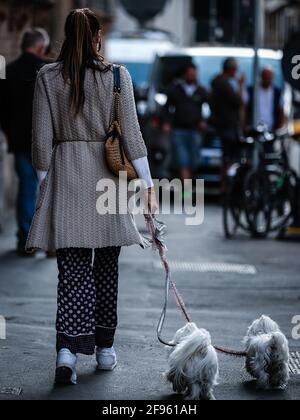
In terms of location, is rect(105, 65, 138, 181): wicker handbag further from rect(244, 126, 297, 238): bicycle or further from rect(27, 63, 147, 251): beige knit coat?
rect(244, 126, 297, 238): bicycle

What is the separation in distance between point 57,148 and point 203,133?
15066 millimetres

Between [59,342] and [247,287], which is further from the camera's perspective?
[247,287]

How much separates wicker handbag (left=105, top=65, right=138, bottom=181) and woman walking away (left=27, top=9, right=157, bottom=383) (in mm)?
26

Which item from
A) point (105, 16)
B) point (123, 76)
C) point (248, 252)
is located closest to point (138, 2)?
point (248, 252)

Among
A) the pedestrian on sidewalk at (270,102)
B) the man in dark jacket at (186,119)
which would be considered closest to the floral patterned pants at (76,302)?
the pedestrian on sidewalk at (270,102)

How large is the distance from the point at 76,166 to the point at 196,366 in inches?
49.4

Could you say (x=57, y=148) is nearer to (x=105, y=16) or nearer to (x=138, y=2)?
(x=138, y=2)

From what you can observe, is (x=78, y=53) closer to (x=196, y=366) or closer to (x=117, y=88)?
(x=117, y=88)

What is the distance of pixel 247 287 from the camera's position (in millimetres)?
11539

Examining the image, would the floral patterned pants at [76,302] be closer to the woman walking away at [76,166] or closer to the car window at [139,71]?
the woman walking away at [76,166]

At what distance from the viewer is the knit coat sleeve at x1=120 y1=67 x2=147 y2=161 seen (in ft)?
23.4

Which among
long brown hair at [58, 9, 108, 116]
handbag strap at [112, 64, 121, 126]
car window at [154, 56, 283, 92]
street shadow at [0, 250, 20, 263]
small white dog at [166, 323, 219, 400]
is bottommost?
street shadow at [0, 250, 20, 263]

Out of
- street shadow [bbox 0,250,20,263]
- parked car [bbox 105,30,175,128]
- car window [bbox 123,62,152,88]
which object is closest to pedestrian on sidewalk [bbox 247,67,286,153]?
parked car [bbox 105,30,175,128]

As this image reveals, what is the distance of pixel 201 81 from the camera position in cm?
2345
